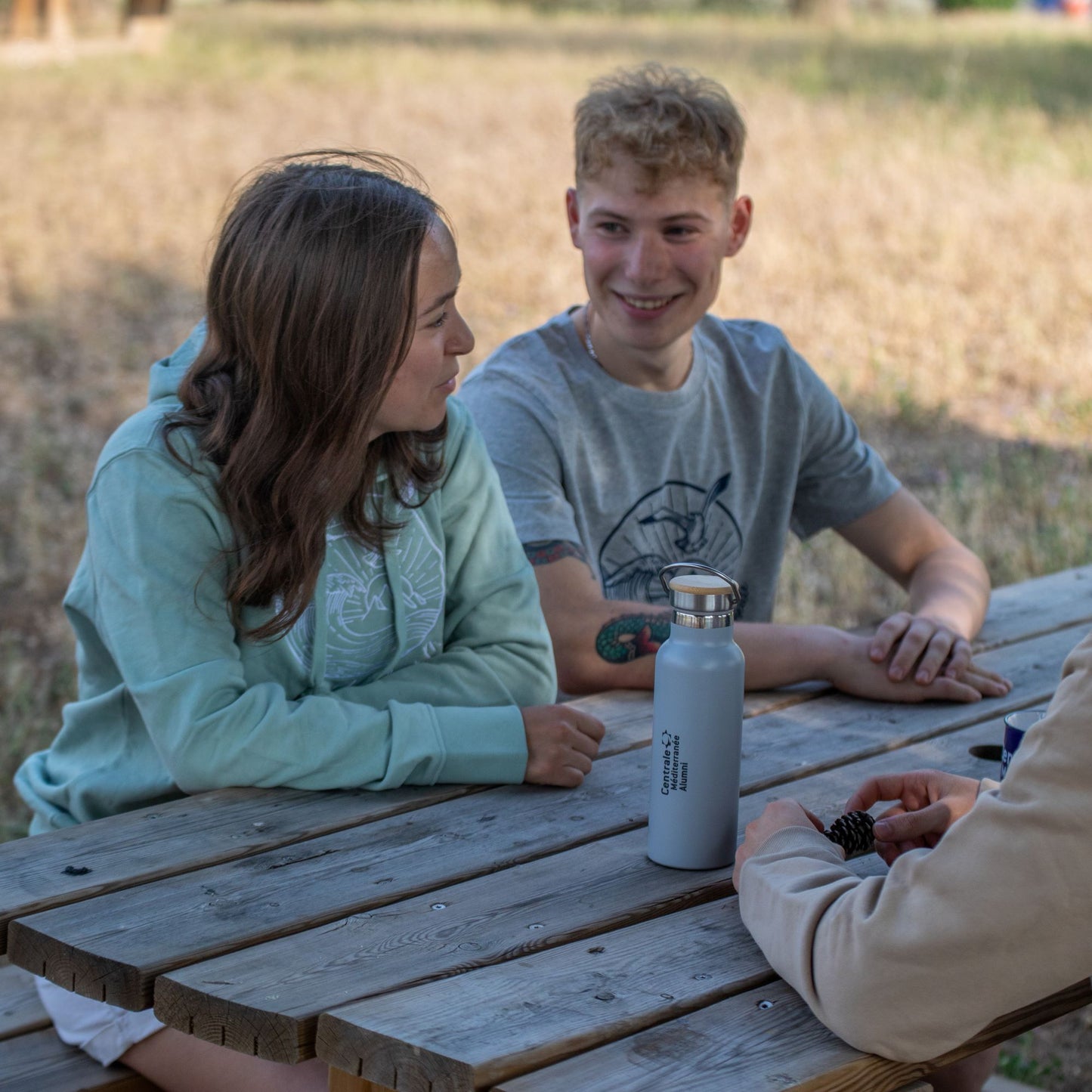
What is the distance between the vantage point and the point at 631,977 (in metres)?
1.54

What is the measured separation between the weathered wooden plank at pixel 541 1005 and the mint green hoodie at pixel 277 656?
1.64 feet

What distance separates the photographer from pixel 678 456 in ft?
9.81

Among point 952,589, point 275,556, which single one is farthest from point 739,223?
point 275,556

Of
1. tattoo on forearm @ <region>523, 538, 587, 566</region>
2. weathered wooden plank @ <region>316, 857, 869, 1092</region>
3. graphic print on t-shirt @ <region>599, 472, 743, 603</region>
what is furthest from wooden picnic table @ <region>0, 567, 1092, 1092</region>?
graphic print on t-shirt @ <region>599, 472, 743, 603</region>

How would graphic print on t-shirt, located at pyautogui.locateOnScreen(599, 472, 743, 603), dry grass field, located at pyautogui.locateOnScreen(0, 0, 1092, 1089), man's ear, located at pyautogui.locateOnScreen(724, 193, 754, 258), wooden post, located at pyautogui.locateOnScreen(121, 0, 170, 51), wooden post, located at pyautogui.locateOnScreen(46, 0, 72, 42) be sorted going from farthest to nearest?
wooden post, located at pyautogui.locateOnScreen(121, 0, 170, 51)
wooden post, located at pyautogui.locateOnScreen(46, 0, 72, 42)
dry grass field, located at pyautogui.locateOnScreen(0, 0, 1092, 1089)
man's ear, located at pyautogui.locateOnScreen(724, 193, 754, 258)
graphic print on t-shirt, located at pyautogui.locateOnScreen(599, 472, 743, 603)

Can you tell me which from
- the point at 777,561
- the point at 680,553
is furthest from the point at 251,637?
the point at 777,561

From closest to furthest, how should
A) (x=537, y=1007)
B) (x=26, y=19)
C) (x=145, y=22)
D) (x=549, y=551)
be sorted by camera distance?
1. (x=537, y=1007)
2. (x=549, y=551)
3. (x=26, y=19)
4. (x=145, y=22)

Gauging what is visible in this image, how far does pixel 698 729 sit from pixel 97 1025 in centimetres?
87

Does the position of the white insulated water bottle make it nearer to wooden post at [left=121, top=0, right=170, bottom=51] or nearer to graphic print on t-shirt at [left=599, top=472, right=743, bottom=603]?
graphic print on t-shirt at [left=599, top=472, right=743, bottom=603]

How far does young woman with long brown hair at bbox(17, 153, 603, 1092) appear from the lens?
6.51ft

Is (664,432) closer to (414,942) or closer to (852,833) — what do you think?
(852,833)

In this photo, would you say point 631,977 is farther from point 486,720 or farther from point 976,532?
point 976,532

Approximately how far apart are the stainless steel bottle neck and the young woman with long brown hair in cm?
46

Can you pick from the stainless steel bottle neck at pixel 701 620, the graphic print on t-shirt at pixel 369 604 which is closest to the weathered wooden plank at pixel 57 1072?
the graphic print on t-shirt at pixel 369 604
